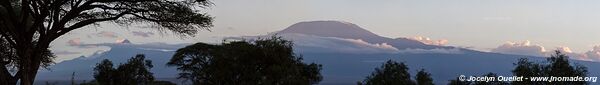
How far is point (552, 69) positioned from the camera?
4656 cm

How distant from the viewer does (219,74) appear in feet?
191

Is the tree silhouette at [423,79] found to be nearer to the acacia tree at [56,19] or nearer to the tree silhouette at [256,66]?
the tree silhouette at [256,66]

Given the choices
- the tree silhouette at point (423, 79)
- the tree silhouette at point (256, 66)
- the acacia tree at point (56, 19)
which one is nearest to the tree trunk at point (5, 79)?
the acacia tree at point (56, 19)

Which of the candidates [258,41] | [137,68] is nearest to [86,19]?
[258,41]

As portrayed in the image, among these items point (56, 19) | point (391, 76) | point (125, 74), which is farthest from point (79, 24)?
point (125, 74)

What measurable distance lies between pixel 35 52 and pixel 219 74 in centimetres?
3684

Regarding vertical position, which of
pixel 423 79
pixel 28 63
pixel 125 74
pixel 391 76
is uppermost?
pixel 28 63

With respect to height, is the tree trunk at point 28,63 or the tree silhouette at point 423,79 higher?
the tree trunk at point 28,63

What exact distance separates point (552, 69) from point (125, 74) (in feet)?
183

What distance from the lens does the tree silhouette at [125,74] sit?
85.6 m

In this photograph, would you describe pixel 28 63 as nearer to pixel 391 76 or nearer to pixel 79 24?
pixel 79 24

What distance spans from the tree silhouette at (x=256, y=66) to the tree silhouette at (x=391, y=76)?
5.68 m

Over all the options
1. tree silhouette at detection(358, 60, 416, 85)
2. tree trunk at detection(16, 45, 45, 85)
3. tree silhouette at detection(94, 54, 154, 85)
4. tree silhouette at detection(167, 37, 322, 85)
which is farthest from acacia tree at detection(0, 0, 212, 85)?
tree silhouette at detection(94, 54, 154, 85)

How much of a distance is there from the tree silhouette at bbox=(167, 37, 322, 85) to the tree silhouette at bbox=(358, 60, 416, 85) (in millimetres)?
5681
